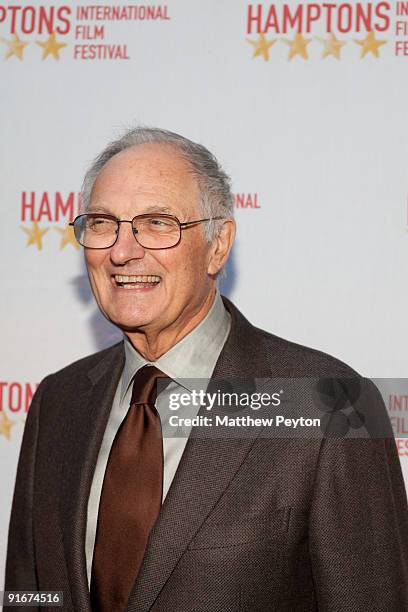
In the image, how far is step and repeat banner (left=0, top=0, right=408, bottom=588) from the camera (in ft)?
7.89

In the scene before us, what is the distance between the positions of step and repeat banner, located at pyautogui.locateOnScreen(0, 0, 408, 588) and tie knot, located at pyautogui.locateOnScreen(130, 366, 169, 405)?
0.71 m

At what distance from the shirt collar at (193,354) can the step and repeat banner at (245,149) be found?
0.57 metres

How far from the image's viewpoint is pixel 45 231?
2648 mm

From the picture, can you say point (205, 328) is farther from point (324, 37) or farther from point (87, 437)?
point (324, 37)

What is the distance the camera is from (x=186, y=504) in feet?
5.45

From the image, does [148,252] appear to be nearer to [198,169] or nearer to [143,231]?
[143,231]

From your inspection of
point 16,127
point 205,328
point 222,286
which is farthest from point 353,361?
point 16,127

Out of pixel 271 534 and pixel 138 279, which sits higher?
pixel 138 279

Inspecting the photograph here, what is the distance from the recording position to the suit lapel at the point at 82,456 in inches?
68.9

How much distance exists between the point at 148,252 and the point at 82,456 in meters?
0.53

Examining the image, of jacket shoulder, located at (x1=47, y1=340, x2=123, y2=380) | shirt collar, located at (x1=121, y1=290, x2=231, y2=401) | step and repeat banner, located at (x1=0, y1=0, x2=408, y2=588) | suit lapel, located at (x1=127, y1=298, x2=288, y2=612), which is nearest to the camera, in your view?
suit lapel, located at (x1=127, y1=298, x2=288, y2=612)

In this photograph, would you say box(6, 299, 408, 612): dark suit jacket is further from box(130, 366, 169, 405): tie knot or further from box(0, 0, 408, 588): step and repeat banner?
box(0, 0, 408, 588): step and repeat banner

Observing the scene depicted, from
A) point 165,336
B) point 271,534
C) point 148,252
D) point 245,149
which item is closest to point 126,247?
point 148,252

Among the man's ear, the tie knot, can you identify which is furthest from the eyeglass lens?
the tie knot
